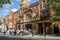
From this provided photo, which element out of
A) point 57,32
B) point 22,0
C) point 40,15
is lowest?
point 57,32

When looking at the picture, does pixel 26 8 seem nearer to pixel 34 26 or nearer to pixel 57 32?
pixel 34 26

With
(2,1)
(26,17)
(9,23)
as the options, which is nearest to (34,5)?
(26,17)

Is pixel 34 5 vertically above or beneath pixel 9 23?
above

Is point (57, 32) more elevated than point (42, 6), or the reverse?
point (42, 6)

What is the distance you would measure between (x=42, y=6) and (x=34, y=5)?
7375 mm

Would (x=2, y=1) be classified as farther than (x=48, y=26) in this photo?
No

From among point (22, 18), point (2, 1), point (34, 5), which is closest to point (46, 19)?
point (34, 5)

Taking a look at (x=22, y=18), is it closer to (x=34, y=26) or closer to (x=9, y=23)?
(x=34, y=26)

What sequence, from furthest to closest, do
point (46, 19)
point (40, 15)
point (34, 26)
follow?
point (34, 26) → point (40, 15) → point (46, 19)

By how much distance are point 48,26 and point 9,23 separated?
1388 inches

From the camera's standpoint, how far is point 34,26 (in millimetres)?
70062

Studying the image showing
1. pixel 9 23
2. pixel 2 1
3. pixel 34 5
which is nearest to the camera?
pixel 2 1

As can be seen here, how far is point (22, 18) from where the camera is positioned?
7981 centimetres

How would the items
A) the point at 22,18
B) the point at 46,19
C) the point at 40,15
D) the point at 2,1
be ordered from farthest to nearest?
the point at 22,18
the point at 40,15
the point at 46,19
the point at 2,1
